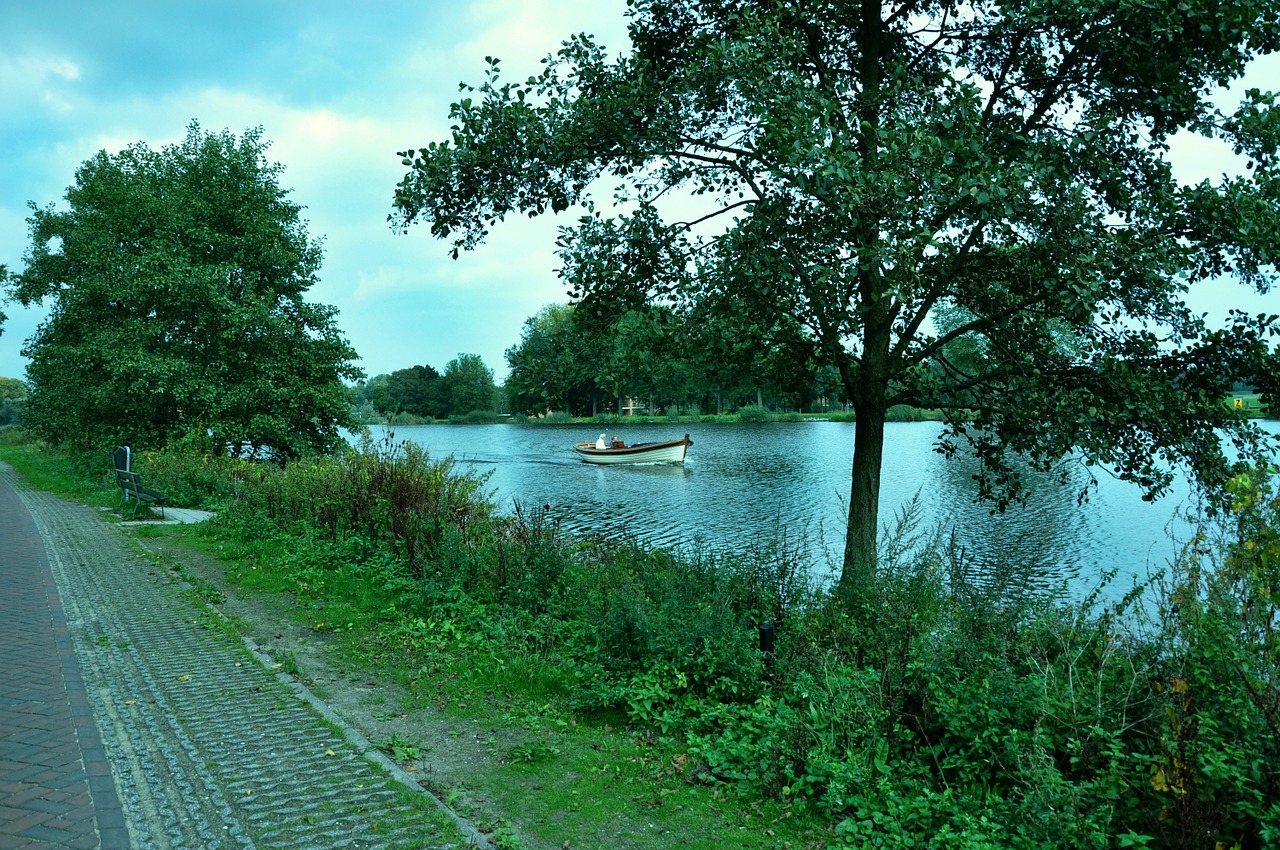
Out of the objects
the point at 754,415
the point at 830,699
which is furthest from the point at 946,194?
the point at 754,415

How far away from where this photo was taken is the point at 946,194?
19.3 ft

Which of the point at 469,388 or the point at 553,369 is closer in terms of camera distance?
the point at 553,369

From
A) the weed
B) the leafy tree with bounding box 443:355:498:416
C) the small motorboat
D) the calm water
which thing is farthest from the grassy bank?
the weed

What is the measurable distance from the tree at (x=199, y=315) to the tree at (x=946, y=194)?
52.3ft

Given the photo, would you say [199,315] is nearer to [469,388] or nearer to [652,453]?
[652,453]

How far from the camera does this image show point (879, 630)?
612 cm

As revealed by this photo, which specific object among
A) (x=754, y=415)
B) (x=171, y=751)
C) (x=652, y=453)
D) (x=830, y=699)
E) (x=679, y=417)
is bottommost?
(x=652, y=453)

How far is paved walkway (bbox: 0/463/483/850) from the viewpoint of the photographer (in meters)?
3.68

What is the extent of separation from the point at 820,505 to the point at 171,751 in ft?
62.4

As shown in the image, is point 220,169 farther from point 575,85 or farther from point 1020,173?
point 1020,173

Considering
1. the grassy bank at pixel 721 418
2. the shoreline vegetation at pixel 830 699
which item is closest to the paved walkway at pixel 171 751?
the shoreline vegetation at pixel 830 699

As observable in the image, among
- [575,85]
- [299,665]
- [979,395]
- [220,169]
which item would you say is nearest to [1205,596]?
[979,395]

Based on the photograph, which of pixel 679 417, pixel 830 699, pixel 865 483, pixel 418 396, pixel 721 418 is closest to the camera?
pixel 830 699

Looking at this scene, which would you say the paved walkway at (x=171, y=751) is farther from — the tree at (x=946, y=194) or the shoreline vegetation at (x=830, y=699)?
the tree at (x=946, y=194)
